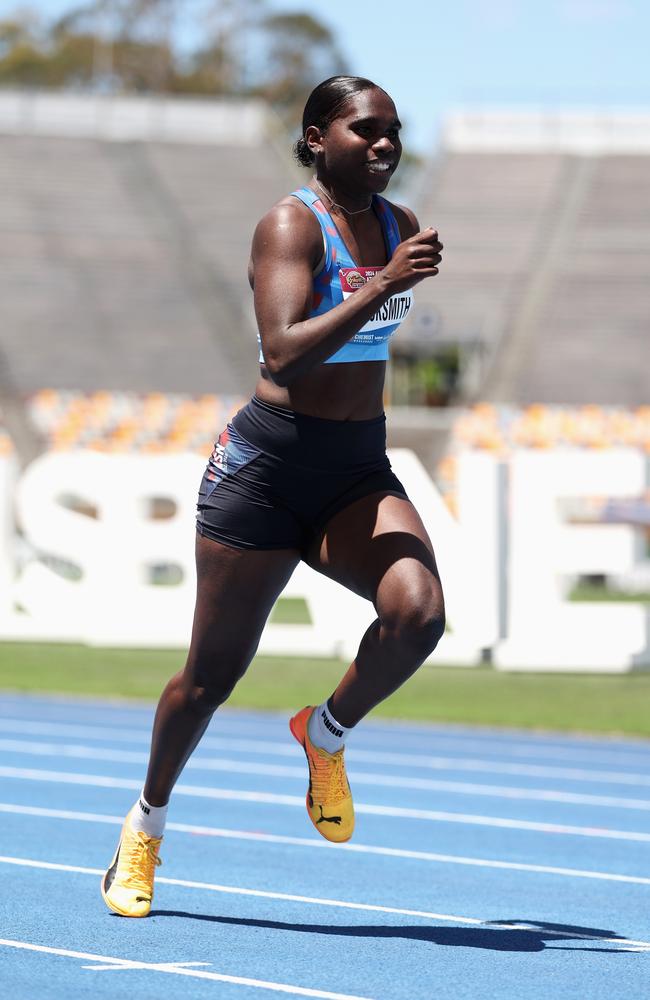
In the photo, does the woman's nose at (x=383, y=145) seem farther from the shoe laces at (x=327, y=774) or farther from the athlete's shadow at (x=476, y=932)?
the athlete's shadow at (x=476, y=932)

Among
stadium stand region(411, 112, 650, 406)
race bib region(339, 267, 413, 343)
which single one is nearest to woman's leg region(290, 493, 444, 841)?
race bib region(339, 267, 413, 343)

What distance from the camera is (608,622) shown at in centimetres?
1528

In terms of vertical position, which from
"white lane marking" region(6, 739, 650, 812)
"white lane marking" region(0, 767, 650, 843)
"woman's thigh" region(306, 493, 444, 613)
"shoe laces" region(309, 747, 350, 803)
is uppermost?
"woman's thigh" region(306, 493, 444, 613)

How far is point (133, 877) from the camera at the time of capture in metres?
5.05

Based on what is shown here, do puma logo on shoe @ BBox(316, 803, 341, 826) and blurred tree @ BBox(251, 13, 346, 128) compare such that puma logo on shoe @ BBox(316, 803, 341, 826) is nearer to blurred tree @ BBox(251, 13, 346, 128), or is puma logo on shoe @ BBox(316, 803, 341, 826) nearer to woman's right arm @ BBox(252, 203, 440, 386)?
woman's right arm @ BBox(252, 203, 440, 386)

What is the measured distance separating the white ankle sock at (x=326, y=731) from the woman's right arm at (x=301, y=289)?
3.25 feet

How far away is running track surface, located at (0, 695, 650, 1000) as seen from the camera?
4367mm

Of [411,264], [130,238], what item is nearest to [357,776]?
[411,264]

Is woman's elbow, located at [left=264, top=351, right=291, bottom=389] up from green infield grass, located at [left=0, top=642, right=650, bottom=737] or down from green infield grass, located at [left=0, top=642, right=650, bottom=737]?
up

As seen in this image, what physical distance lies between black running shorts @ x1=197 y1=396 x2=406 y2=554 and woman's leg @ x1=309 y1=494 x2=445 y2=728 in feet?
0.21

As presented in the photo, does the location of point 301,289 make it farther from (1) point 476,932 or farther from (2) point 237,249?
(2) point 237,249

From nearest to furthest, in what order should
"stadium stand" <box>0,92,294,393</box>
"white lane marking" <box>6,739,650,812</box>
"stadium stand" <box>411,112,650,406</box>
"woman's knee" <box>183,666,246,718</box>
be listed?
"woman's knee" <box>183,666,246,718</box> → "white lane marking" <box>6,739,650,812</box> → "stadium stand" <box>411,112,650,406</box> → "stadium stand" <box>0,92,294,393</box>

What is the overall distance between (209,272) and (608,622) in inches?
1123

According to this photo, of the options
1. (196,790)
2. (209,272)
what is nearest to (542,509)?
(196,790)
